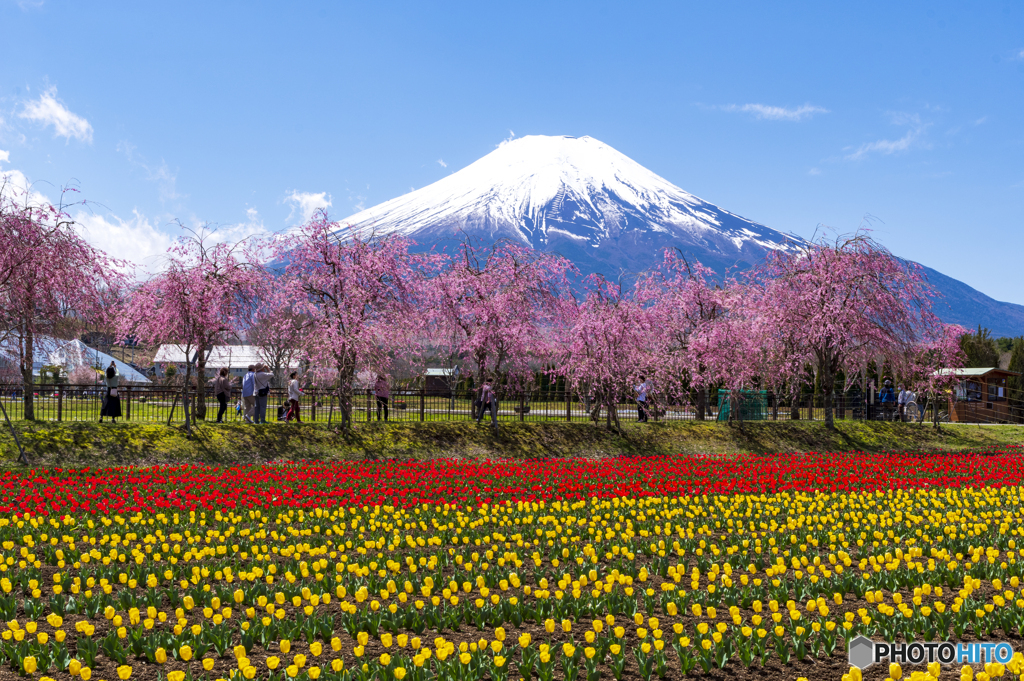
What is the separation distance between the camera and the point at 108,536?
27.2 feet

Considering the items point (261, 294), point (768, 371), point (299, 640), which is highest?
point (261, 294)

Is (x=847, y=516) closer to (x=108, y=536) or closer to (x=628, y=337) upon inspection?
(x=108, y=536)

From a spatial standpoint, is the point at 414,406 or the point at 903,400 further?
the point at 903,400

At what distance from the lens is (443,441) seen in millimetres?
20328

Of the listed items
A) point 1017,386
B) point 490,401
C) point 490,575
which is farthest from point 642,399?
point 1017,386

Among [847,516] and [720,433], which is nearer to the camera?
[847,516]

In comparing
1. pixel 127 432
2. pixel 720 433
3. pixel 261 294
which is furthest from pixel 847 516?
pixel 261 294

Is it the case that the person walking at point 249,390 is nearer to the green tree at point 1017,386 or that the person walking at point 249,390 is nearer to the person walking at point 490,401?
the person walking at point 490,401

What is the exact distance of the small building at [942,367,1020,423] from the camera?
39.4m

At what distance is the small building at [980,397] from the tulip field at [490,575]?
1196 inches

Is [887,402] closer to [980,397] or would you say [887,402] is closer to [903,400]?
[903,400]

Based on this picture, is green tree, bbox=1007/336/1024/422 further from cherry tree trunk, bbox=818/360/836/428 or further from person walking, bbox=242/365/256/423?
person walking, bbox=242/365/256/423

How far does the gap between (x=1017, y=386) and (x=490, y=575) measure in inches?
2205

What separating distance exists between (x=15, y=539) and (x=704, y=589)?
7.51 metres
